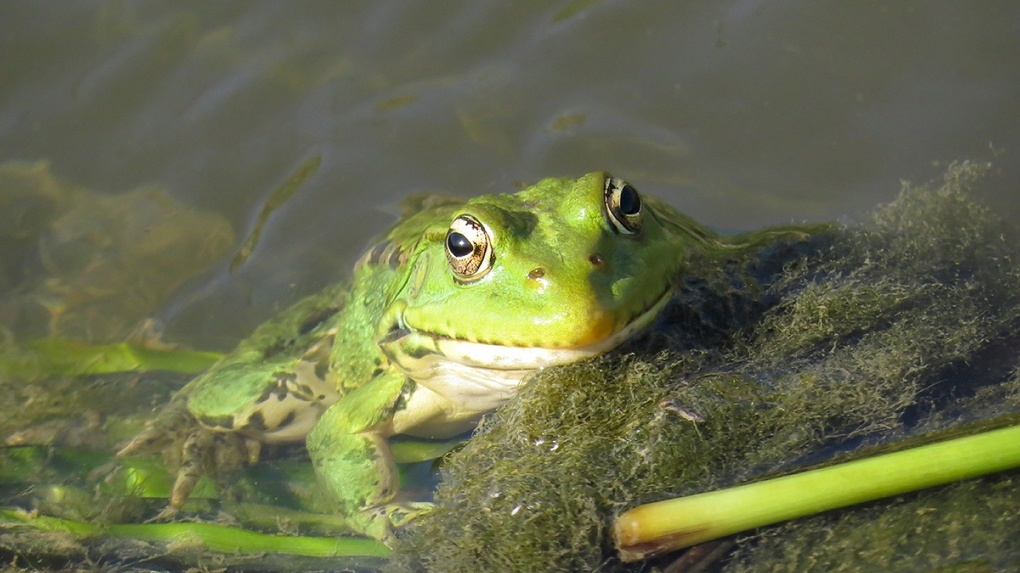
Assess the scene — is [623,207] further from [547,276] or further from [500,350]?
[500,350]

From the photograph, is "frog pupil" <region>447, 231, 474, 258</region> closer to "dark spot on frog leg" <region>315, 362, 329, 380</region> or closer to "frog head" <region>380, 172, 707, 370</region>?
"frog head" <region>380, 172, 707, 370</region>

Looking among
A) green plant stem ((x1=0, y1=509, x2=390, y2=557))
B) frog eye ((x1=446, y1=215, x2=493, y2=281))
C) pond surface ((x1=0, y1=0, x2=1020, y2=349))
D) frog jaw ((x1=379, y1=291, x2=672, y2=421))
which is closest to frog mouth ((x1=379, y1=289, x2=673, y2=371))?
frog jaw ((x1=379, y1=291, x2=672, y2=421))

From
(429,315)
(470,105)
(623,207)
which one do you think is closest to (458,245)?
(429,315)

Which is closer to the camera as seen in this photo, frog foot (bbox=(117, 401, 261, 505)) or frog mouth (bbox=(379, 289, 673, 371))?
frog mouth (bbox=(379, 289, 673, 371))

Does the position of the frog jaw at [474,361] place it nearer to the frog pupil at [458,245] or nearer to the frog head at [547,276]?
the frog head at [547,276]

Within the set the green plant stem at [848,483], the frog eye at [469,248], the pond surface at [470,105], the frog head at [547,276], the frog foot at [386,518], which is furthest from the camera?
the pond surface at [470,105]

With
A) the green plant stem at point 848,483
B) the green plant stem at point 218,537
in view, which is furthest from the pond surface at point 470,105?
the green plant stem at point 848,483

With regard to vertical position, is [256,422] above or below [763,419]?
above
